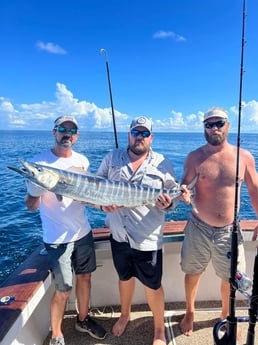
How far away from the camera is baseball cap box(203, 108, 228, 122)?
89.2 inches

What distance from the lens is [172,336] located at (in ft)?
8.08

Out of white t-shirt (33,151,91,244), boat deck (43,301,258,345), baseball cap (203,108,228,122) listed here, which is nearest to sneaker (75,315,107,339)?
boat deck (43,301,258,345)

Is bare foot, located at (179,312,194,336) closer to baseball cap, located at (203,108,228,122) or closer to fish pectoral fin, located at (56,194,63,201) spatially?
fish pectoral fin, located at (56,194,63,201)

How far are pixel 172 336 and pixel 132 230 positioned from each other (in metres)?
1.05

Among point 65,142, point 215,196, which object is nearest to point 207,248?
point 215,196

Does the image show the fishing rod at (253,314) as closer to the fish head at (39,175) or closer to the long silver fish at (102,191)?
the long silver fish at (102,191)

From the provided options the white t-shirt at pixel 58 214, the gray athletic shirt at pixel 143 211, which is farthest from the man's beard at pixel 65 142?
the gray athletic shirt at pixel 143 211

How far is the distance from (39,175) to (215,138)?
139 cm

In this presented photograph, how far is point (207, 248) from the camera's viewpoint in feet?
7.81

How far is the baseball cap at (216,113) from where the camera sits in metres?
2.27

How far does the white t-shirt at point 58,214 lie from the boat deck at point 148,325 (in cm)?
97

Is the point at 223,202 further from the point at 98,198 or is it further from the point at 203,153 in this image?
the point at 98,198

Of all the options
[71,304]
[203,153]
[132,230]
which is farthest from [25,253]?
[203,153]

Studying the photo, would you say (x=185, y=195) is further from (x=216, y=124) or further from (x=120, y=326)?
(x=120, y=326)
